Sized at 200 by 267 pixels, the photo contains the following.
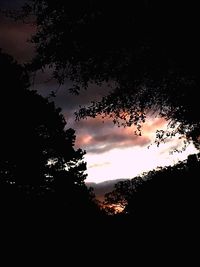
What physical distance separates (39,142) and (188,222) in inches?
775

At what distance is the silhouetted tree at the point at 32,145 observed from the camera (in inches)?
974

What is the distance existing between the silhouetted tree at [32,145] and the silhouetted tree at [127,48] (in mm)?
14657

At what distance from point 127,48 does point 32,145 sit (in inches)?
722

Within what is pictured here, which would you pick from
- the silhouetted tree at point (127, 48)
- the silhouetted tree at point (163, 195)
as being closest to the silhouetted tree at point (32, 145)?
the silhouetted tree at point (163, 195)

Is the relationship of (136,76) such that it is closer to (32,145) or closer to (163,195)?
(163,195)

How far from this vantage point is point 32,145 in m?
Result: 25.7

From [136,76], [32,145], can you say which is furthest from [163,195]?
[32,145]

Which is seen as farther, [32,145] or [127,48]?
[32,145]

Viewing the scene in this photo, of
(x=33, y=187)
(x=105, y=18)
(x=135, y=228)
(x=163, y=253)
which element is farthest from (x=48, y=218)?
(x=33, y=187)

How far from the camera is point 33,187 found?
25375mm

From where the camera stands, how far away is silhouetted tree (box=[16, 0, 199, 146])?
768 cm

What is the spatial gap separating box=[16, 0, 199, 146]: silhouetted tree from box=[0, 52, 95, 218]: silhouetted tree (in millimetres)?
14657

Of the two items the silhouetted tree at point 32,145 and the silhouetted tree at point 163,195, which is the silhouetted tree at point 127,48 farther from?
the silhouetted tree at point 32,145

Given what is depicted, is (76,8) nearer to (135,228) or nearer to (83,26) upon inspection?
(83,26)
